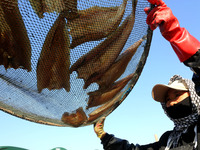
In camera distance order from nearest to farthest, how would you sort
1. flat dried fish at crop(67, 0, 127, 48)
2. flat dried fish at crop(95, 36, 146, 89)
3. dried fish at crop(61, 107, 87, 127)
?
flat dried fish at crop(67, 0, 127, 48) → flat dried fish at crop(95, 36, 146, 89) → dried fish at crop(61, 107, 87, 127)

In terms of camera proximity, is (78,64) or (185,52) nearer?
(78,64)

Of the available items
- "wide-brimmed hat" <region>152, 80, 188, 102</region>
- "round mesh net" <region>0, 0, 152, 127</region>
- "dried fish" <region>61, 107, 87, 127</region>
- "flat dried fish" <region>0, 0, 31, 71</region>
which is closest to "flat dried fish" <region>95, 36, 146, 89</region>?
"round mesh net" <region>0, 0, 152, 127</region>

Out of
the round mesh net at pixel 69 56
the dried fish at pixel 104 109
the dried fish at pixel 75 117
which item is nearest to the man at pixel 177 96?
the round mesh net at pixel 69 56

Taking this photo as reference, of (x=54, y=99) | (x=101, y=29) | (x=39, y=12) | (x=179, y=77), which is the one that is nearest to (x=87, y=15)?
(x=101, y=29)

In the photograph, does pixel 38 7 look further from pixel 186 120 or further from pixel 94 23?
pixel 186 120

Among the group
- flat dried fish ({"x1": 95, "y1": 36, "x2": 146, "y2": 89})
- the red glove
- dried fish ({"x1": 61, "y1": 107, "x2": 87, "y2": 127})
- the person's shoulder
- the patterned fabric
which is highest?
the red glove

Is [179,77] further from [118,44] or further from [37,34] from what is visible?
[37,34]

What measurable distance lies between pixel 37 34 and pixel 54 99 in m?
0.50

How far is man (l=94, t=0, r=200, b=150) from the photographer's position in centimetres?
145

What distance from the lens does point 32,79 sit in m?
1.37

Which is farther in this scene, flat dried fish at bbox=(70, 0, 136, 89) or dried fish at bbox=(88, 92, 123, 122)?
dried fish at bbox=(88, 92, 123, 122)

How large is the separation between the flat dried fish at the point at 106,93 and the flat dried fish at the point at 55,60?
0.20 metres

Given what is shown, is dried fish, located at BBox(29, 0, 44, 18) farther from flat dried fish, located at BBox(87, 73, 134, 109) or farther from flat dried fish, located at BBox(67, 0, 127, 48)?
flat dried fish, located at BBox(87, 73, 134, 109)

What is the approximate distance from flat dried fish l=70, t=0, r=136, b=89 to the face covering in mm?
840
